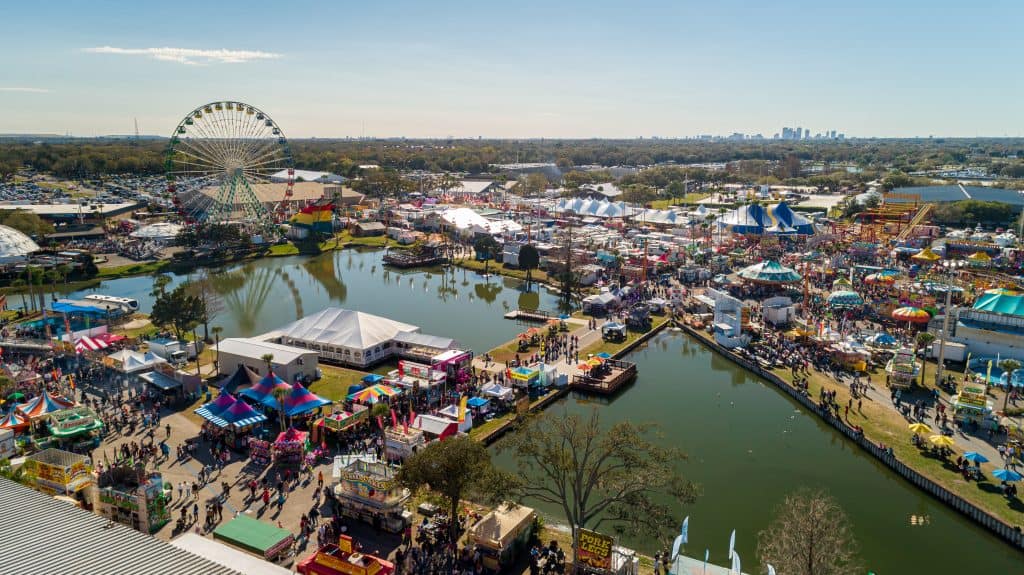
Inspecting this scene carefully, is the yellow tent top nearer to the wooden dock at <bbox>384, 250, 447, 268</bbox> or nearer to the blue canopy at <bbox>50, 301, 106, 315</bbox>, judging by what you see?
the wooden dock at <bbox>384, 250, 447, 268</bbox>

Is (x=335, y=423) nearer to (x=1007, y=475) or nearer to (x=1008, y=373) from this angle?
(x=1007, y=475)

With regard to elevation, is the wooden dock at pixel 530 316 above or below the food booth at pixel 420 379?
below

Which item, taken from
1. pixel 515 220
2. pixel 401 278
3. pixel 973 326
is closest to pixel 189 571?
pixel 973 326

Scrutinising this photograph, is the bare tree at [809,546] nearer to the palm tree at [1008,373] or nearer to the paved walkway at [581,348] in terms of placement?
→ the palm tree at [1008,373]

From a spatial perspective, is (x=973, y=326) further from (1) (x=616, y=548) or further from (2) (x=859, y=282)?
(1) (x=616, y=548)

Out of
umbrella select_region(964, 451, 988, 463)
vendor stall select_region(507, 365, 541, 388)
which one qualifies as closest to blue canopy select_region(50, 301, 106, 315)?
vendor stall select_region(507, 365, 541, 388)

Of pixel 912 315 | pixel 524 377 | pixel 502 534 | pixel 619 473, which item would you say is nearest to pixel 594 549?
pixel 619 473

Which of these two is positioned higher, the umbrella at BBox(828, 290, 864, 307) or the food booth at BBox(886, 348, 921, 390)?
the umbrella at BBox(828, 290, 864, 307)

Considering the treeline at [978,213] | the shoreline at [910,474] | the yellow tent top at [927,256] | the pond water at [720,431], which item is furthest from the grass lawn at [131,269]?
the treeline at [978,213]
